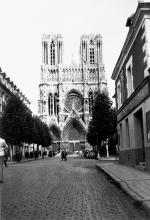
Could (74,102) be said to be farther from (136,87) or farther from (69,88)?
(136,87)

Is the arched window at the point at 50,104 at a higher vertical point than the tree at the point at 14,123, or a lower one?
higher

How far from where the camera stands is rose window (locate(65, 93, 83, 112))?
79312 mm

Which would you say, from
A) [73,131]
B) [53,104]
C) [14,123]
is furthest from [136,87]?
[53,104]

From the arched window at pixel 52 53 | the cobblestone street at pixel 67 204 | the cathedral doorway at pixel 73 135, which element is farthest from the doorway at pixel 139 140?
the arched window at pixel 52 53

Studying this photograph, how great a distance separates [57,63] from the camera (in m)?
81.0

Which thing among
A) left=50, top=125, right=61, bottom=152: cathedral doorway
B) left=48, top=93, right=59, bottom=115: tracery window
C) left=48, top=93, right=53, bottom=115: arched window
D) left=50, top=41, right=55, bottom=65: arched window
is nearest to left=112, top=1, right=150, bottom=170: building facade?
left=50, top=125, right=61, bottom=152: cathedral doorway

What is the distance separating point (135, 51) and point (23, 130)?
28448 millimetres

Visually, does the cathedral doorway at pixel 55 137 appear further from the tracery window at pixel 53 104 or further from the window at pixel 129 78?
the window at pixel 129 78

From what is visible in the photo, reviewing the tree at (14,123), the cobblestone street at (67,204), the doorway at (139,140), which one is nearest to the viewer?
the cobblestone street at (67,204)

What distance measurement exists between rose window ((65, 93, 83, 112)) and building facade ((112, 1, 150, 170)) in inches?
2240

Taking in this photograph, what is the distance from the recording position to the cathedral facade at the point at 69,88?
76875 millimetres

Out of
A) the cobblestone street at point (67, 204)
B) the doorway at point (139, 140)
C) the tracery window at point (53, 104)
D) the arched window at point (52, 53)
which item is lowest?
the cobblestone street at point (67, 204)

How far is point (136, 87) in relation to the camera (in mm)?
15969

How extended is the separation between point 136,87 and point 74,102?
210 ft
